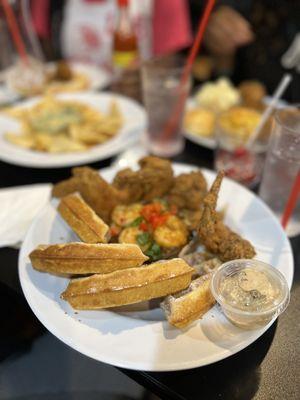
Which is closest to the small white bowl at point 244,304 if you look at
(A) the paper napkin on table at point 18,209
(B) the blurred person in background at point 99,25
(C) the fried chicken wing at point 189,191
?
(C) the fried chicken wing at point 189,191

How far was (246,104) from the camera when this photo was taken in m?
2.18

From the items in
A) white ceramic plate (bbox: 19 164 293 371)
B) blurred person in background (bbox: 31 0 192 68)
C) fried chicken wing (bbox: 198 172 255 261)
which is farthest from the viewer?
blurred person in background (bbox: 31 0 192 68)

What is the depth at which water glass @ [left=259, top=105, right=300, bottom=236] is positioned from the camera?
1.38 m

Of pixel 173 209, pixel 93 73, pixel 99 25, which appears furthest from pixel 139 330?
pixel 99 25

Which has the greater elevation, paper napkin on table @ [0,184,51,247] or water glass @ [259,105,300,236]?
water glass @ [259,105,300,236]

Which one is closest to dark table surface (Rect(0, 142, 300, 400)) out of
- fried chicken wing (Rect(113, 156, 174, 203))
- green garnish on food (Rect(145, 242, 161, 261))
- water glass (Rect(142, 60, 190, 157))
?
green garnish on food (Rect(145, 242, 161, 261))

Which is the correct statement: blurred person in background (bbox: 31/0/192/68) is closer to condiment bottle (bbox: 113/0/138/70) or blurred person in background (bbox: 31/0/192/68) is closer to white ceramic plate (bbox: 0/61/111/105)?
white ceramic plate (bbox: 0/61/111/105)

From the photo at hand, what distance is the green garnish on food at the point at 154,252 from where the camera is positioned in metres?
1.28

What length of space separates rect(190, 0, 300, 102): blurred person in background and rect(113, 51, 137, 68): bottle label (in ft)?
3.03

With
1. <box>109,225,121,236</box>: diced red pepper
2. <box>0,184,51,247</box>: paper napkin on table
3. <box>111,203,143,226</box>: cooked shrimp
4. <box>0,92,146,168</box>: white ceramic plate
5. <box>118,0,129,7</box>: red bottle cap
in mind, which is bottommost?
<box>0,184,51,247</box>: paper napkin on table

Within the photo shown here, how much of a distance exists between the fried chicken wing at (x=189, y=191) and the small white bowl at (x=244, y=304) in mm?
370

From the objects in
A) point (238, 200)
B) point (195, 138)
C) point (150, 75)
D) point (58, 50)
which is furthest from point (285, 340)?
point (58, 50)

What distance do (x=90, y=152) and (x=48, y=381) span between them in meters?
1.04

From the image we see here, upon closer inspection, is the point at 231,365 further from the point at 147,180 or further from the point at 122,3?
the point at 122,3
